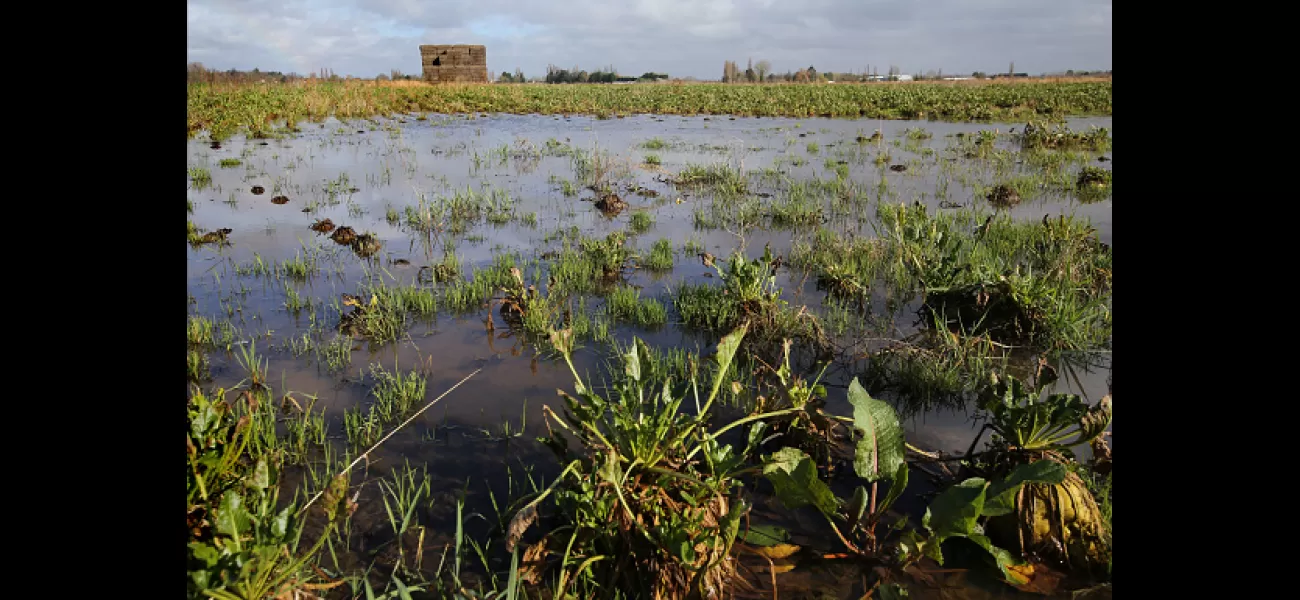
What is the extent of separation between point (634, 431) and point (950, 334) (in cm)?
241

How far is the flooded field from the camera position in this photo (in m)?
2.46

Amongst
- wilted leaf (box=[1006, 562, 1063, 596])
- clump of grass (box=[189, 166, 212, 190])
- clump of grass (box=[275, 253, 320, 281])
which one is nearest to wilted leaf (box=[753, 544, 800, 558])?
wilted leaf (box=[1006, 562, 1063, 596])

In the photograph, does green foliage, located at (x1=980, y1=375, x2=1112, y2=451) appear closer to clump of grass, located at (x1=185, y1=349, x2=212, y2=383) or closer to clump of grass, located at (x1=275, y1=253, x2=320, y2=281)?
clump of grass, located at (x1=185, y1=349, x2=212, y2=383)

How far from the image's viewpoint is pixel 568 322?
434cm

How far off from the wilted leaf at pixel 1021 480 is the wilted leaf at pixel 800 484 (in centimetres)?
46

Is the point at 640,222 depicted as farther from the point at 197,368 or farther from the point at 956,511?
the point at 956,511

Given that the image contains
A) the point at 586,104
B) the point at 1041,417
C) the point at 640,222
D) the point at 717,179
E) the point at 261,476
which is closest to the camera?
the point at 261,476

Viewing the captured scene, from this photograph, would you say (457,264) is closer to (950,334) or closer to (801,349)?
(801,349)

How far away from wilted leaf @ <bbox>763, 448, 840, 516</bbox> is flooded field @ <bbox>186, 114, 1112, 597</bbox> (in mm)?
207

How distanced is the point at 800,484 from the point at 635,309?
2567 mm

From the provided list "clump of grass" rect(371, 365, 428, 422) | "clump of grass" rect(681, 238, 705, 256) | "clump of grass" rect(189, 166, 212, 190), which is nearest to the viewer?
"clump of grass" rect(371, 365, 428, 422)

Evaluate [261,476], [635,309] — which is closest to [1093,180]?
[635,309]
